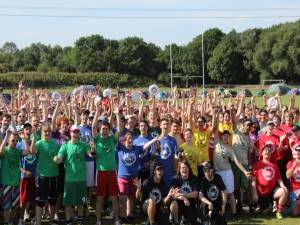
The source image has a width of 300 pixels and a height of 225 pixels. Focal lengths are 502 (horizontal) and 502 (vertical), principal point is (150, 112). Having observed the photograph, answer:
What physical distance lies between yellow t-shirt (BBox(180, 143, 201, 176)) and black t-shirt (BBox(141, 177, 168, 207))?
85 cm

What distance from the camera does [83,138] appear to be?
32.3 ft

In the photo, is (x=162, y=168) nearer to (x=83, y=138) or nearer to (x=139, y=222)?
(x=139, y=222)

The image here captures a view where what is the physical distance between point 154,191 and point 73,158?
1.54m

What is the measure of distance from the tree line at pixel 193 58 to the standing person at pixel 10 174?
79.9m

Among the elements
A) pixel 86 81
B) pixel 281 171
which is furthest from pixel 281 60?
pixel 281 171

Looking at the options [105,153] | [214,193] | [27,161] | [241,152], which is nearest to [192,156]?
[214,193]

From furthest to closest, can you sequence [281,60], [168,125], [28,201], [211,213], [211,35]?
[211,35], [281,60], [168,125], [28,201], [211,213]

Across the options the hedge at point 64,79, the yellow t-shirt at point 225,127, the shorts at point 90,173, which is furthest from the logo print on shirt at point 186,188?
the hedge at point 64,79

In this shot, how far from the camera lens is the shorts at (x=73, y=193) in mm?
8875

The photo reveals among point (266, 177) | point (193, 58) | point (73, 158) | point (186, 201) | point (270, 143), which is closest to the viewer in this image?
point (186, 201)

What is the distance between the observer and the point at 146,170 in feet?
30.5

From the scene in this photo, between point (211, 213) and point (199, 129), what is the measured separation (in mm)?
2016

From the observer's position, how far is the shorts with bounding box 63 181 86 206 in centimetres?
888

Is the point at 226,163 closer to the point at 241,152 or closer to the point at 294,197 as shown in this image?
the point at 241,152
